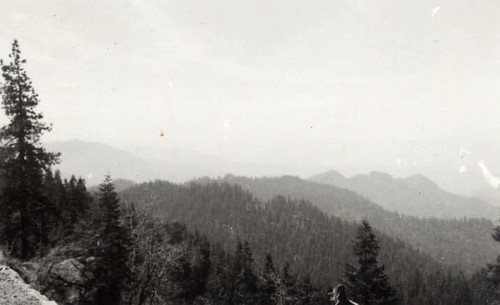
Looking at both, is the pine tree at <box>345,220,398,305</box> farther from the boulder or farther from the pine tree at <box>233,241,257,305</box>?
the pine tree at <box>233,241,257,305</box>

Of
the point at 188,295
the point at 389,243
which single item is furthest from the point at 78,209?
the point at 389,243

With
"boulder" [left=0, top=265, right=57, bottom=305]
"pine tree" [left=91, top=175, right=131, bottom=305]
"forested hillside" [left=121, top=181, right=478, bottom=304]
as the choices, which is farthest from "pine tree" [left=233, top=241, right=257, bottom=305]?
"boulder" [left=0, top=265, right=57, bottom=305]

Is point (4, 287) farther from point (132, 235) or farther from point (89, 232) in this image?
point (89, 232)

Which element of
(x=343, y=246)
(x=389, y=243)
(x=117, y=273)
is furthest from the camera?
(x=389, y=243)

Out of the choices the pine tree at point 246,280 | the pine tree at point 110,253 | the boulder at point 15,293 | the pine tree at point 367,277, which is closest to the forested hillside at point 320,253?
the pine tree at point 246,280

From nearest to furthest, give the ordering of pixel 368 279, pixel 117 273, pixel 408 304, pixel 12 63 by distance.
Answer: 1. pixel 12 63
2. pixel 117 273
3. pixel 368 279
4. pixel 408 304

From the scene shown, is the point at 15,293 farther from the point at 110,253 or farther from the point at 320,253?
the point at 320,253

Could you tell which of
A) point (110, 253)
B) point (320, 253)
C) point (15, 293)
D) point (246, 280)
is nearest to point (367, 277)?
point (110, 253)
